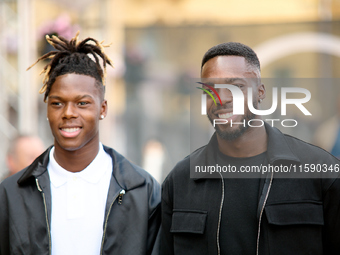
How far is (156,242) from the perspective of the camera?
308cm

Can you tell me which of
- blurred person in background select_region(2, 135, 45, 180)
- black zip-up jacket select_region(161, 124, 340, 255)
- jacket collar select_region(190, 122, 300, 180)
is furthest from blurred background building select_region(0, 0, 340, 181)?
black zip-up jacket select_region(161, 124, 340, 255)

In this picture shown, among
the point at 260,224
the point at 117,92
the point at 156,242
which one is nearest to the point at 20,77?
the point at 117,92

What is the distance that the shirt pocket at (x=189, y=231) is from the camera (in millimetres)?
2836

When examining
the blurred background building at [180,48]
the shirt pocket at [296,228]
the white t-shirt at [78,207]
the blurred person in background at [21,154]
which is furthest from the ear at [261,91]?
the blurred background building at [180,48]

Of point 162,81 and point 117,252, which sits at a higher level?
point 162,81

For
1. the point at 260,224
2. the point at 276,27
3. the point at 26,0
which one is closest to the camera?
the point at 260,224

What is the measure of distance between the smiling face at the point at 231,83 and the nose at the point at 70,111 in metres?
0.77

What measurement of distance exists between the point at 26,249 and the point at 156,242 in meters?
0.74

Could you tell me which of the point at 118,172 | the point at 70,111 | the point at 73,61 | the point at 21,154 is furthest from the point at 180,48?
the point at 70,111

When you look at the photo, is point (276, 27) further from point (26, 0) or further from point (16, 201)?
point (16, 201)

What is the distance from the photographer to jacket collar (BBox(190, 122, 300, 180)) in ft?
9.04

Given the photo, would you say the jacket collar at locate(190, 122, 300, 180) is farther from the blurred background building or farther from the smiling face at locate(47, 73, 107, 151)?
the blurred background building

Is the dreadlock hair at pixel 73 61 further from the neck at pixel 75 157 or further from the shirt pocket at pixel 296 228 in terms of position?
the shirt pocket at pixel 296 228

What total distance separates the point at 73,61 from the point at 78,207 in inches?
33.8
